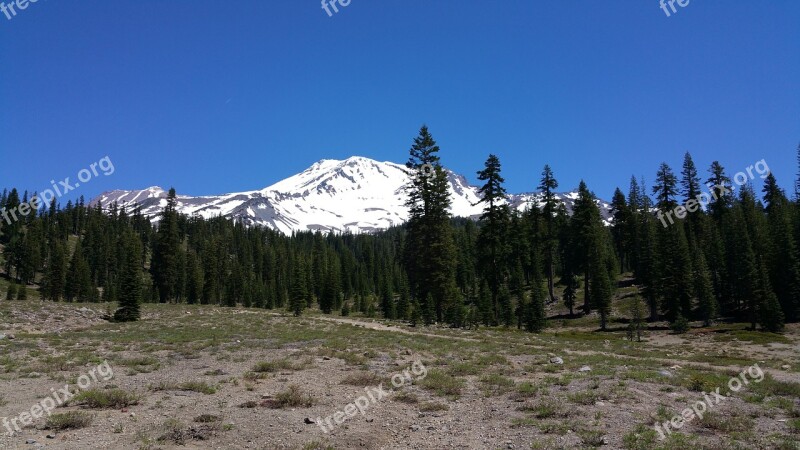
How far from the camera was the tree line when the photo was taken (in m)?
43.6

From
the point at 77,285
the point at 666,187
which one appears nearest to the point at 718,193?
the point at 666,187

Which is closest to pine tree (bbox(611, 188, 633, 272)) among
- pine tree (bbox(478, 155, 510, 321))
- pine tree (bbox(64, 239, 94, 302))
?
pine tree (bbox(478, 155, 510, 321))

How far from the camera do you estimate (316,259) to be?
12338cm

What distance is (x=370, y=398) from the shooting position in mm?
13414

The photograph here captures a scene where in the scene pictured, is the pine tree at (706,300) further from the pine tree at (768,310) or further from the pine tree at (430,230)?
the pine tree at (430,230)

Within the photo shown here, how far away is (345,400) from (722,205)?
3408 inches

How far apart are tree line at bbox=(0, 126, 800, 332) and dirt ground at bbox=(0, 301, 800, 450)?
67.0 ft

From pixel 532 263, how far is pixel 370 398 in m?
68.0

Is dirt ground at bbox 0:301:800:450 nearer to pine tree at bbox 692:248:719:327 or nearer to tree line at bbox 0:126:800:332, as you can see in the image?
tree line at bbox 0:126:800:332

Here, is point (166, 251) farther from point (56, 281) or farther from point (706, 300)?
point (706, 300)

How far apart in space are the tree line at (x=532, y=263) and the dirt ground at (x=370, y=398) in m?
20.4

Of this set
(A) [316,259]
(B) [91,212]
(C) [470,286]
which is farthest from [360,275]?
(B) [91,212]

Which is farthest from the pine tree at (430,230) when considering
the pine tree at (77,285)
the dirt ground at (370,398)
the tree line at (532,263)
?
the pine tree at (77,285)

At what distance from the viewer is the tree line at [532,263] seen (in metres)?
43.6
